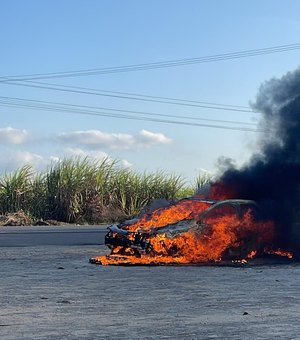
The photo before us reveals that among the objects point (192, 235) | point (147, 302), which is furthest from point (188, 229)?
point (147, 302)

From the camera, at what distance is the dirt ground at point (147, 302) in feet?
24.8

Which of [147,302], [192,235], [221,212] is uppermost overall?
[221,212]

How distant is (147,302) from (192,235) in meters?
5.84

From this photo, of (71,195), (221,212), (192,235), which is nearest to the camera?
(192,235)

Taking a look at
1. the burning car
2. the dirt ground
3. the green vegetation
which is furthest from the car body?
the green vegetation

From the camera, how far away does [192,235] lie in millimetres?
15375

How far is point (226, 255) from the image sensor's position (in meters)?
15.9

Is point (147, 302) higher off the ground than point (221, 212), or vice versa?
point (221, 212)

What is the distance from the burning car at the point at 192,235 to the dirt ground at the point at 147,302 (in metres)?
0.94

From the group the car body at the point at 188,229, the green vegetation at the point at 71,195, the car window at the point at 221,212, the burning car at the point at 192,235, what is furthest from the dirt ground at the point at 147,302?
the green vegetation at the point at 71,195

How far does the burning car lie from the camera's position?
50.4ft

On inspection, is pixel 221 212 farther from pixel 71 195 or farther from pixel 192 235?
pixel 71 195

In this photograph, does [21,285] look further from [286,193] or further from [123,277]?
[286,193]

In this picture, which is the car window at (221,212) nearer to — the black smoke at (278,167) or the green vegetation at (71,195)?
the black smoke at (278,167)
